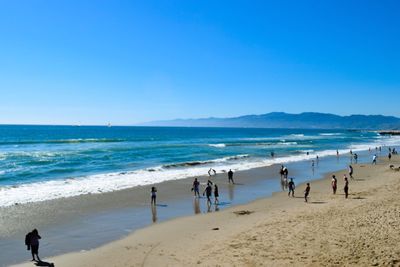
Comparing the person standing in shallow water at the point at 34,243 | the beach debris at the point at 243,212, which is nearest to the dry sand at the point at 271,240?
the beach debris at the point at 243,212

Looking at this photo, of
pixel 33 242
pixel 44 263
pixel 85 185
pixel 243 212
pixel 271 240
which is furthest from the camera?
pixel 85 185

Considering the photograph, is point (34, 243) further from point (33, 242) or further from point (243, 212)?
point (243, 212)

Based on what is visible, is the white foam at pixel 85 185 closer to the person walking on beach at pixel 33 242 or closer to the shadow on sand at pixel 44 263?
the person walking on beach at pixel 33 242

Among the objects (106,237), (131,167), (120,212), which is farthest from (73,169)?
(106,237)

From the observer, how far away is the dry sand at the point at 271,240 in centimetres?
1148

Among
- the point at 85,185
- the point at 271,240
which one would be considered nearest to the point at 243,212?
the point at 271,240

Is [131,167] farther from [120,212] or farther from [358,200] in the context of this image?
[358,200]

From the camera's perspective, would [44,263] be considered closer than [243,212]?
Yes

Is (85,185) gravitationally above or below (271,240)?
below

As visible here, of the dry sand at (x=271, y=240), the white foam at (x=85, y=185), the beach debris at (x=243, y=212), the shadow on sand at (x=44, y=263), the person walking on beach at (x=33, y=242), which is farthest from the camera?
the white foam at (x=85, y=185)

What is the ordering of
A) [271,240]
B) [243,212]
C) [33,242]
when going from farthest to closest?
[243,212], [271,240], [33,242]

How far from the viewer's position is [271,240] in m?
13.2

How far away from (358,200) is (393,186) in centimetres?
571

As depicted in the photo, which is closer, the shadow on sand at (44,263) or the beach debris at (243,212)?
the shadow on sand at (44,263)
